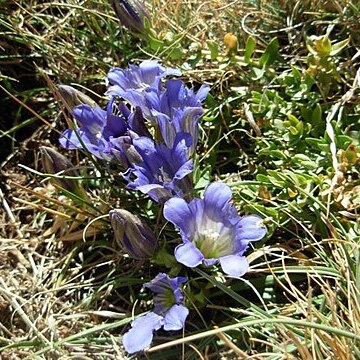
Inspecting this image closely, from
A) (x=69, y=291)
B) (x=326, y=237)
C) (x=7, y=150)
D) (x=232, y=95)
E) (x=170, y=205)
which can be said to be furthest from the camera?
(x=7, y=150)

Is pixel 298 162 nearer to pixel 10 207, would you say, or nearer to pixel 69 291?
pixel 69 291

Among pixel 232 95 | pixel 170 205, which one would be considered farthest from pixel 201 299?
pixel 232 95

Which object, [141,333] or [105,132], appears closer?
[141,333]

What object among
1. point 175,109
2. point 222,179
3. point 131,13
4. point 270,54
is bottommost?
point 222,179

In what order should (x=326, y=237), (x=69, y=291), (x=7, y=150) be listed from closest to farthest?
(x=326, y=237) → (x=69, y=291) → (x=7, y=150)

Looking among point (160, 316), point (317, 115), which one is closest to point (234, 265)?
point (160, 316)

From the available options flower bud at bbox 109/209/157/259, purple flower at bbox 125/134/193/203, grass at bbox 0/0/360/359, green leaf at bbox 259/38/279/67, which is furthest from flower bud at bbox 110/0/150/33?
flower bud at bbox 109/209/157/259

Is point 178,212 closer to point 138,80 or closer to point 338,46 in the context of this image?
point 138,80
